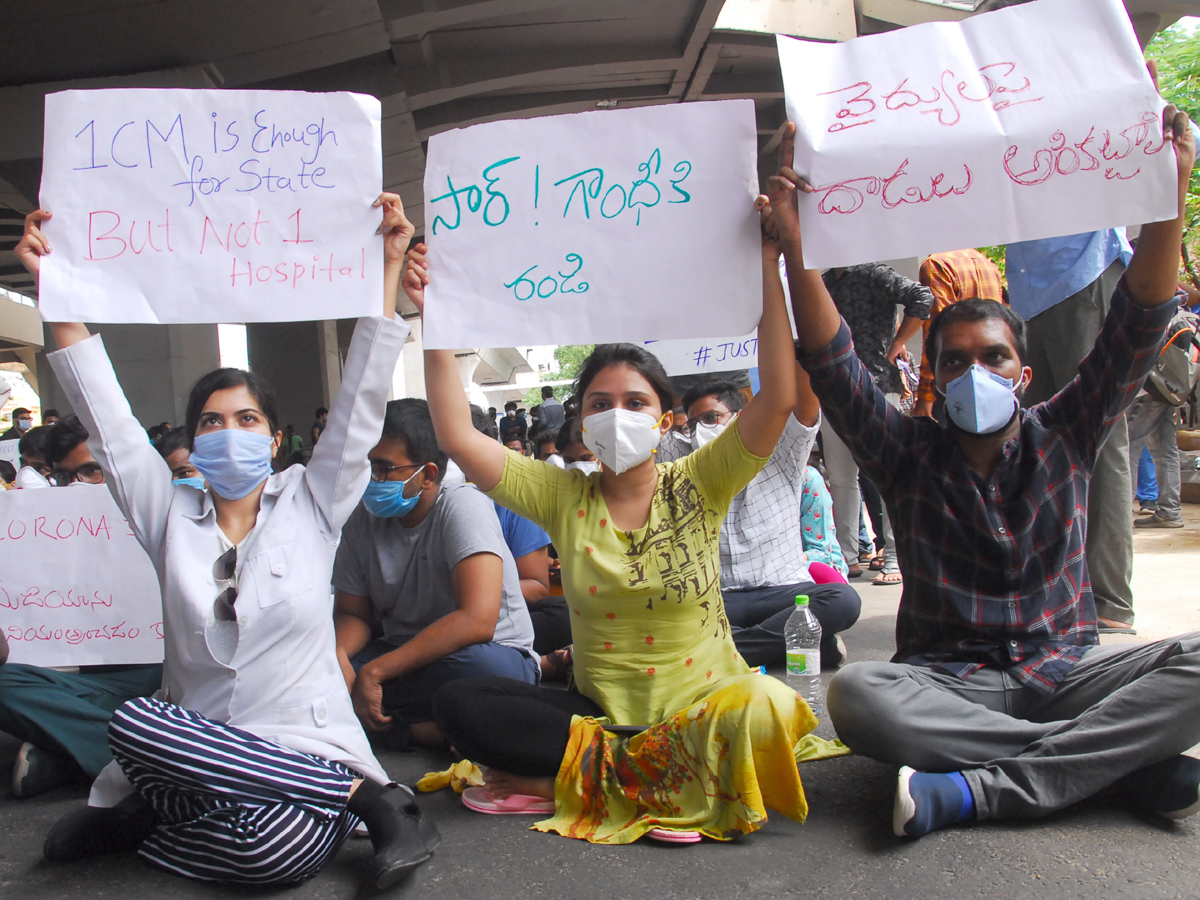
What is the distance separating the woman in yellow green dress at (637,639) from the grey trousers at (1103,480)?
206cm

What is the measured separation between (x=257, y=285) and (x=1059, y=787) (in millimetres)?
2323

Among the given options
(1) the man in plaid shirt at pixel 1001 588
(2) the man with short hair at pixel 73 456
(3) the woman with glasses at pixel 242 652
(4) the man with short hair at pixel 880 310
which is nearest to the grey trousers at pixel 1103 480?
(4) the man with short hair at pixel 880 310

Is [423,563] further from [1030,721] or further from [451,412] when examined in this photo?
[1030,721]

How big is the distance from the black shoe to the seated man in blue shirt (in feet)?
2.28

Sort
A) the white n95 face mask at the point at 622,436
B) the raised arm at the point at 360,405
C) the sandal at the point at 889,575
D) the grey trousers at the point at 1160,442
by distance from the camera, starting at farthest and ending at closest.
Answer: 1. the grey trousers at the point at 1160,442
2. the sandal at the point at 889,575
3. the white n95 face mask at the point at 622,436
4. the raised arm at the point at 360,405

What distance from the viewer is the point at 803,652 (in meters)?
3.51

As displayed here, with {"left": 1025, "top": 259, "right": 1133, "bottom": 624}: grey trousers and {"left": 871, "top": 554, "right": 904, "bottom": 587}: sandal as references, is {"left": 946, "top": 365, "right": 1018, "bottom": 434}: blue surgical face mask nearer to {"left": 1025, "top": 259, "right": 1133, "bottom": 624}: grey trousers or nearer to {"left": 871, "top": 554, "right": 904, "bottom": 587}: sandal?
{"left": 1025, "top": 259, "right": 1133, "bottom": 624}: grey trousers

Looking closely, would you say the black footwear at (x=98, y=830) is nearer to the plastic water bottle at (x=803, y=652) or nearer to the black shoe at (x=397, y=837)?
the black shoe at (x=397, y=837)

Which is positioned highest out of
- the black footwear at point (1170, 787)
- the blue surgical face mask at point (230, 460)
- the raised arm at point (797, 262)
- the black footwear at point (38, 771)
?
the raised arm at point (797, 262)

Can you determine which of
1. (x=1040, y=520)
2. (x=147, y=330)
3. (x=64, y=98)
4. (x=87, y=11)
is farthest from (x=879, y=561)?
(x=147, y=330)

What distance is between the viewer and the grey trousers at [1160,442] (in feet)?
22.5

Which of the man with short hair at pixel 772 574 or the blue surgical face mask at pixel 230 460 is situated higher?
the blue surgical face mask at pixel 230 460

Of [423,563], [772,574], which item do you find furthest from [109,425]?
[772,574]

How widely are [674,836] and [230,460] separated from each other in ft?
4.76
